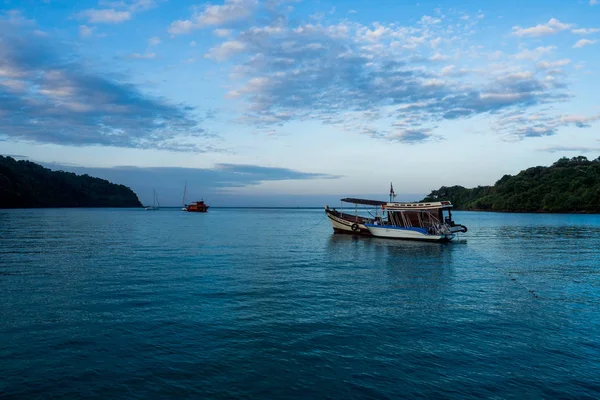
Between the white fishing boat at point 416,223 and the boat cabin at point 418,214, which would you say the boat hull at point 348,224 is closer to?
the white fishing boat at point 416,223

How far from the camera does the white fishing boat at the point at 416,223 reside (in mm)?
54406

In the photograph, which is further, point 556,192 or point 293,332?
point 556,192

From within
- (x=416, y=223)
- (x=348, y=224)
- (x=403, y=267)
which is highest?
(x=416, y=223)

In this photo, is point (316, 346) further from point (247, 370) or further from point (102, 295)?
point (102, 295)

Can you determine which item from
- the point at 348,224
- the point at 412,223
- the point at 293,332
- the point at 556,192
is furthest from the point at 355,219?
the point at 556,192

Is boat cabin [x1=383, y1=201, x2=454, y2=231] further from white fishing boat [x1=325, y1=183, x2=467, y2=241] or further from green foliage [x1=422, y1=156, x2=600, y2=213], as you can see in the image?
green foliage [x1=422, y1=156, x2=600, y2=213]

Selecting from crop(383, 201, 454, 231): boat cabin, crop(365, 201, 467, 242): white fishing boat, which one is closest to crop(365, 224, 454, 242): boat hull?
crop(365, 201, 467, 242): white fishing boat

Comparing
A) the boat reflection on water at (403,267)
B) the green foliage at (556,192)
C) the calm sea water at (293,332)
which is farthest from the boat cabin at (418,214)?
the green foliage at (556,192)

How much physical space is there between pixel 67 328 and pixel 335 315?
34.2ft

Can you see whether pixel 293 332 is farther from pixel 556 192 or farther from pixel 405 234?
pixel 556 192

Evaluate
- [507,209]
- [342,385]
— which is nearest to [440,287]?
[342,385]

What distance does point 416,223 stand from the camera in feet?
188

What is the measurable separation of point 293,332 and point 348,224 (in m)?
51.5

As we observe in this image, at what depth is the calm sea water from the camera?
34.4 feet
